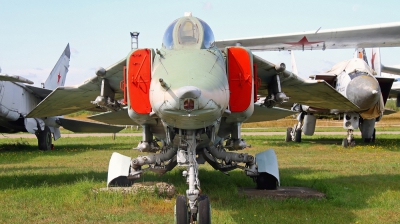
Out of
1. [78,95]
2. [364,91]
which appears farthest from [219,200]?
[364,91]

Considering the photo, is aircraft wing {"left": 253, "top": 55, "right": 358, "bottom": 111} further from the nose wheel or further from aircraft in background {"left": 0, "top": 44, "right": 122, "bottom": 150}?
aircraft in background {"left": 0, "top": 44, "right": 122, "bottom": 150}

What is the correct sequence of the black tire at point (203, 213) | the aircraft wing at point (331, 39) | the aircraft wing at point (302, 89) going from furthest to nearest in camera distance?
the aircraft wing at point (331, 39) → the aircraft wing at point (302, 89) → the black tire at point (203, 213)

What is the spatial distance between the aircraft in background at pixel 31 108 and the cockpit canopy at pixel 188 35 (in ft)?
34.9

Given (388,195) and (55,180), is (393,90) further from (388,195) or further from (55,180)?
(55,180)

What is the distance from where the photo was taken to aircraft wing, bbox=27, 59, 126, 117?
7.17 meters

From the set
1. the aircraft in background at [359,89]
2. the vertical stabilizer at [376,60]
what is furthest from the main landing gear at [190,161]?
the vertical stabilizer at [376,60]

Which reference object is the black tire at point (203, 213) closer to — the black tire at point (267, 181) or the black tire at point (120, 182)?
the black tire at point (267, 181)

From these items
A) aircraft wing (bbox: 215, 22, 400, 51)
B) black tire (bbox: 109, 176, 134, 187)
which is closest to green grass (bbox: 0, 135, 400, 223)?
black tire (bbox: 109, 176, 134, 187)

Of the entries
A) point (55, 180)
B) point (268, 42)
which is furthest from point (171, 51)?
point (268, 42)

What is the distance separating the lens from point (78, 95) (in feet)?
27.0

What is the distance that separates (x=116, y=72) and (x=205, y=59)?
2072 millimetres

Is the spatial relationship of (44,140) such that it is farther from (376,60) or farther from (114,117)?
(376,60)

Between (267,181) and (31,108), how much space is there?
14271 millimetres

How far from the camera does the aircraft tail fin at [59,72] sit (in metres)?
21.6
